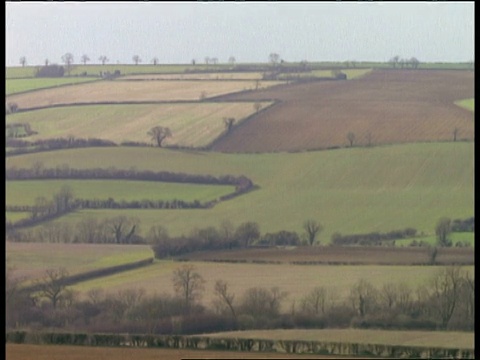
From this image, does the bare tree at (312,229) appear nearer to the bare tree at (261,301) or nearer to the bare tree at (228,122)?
the bare tree at (261,301)

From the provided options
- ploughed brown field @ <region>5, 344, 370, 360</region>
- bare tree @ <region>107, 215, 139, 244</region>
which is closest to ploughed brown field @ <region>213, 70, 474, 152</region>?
bare tree @ <region>107, 215, 139, 244</region>

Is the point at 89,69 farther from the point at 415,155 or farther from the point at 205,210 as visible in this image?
the point at 415,155

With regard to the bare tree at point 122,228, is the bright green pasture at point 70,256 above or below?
below

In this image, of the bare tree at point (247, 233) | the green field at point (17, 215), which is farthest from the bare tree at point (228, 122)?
the green field at point (17, 215)

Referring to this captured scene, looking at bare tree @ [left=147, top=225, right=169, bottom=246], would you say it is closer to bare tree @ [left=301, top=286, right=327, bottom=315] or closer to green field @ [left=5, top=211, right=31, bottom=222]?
green field @ [left=5, top=211, right=31, bottom=222]

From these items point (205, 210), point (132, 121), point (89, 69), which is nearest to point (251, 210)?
point (205, 210)
